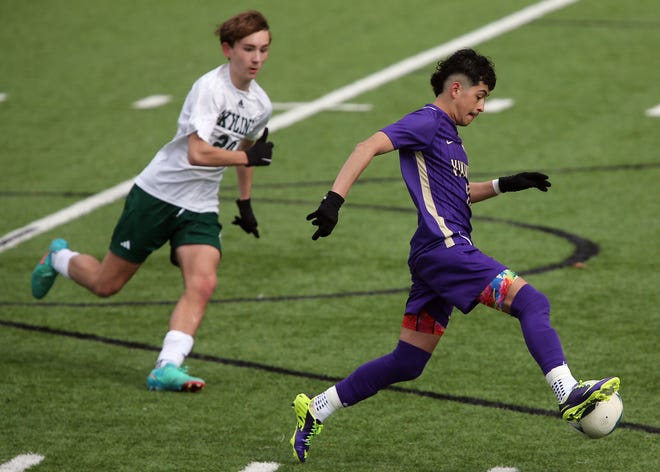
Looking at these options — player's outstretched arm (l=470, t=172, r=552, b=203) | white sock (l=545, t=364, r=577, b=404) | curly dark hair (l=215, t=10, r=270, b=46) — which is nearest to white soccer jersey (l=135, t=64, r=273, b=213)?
curly dark hair (l=215, t=10, r=270, b=46)

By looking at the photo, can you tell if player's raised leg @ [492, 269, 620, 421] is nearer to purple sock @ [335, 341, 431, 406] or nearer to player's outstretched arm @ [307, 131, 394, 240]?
purple sock @ [335, 341, 431, 406]

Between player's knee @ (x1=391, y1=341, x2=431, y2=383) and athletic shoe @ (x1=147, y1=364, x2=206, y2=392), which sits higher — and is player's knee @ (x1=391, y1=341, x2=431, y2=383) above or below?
above

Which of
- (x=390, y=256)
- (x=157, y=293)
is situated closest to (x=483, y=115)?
(x=390, y=256)

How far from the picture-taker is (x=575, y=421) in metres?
5.38

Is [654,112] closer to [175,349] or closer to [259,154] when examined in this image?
[259,154]

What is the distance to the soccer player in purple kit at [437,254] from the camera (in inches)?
223

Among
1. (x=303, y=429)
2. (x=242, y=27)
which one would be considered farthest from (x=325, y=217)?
(x=242, y=27)

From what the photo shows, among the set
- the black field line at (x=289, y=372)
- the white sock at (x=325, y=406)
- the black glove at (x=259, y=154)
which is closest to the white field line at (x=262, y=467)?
the white sock at (x=325, y=406)

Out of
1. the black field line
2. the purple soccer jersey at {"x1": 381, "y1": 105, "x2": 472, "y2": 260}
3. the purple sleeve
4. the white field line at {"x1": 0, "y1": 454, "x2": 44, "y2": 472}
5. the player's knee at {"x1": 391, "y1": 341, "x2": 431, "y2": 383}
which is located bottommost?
the black field line

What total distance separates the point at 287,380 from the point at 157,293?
2.31 metres

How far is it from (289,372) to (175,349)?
0.69 meters

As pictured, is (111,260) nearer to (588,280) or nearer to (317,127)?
(588,280)

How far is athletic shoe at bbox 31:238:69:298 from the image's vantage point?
844 centimetres

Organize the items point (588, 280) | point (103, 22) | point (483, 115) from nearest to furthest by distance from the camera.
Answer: point (588, 280) → point (483, 115) → point (103, 22)
